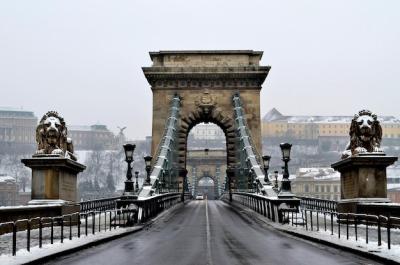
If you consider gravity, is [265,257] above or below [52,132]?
below

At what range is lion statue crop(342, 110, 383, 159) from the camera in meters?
24.9

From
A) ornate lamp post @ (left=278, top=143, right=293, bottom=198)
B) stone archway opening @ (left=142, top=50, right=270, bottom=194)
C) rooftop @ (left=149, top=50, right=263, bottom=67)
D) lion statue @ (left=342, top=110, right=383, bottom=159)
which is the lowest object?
ornate lamp post @ (left=278, top=143, right=293, bottom=198)

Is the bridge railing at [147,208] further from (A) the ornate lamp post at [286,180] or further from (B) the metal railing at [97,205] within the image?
(A) the ornate lamp post at [286,180]

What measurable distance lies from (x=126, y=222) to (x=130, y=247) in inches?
351

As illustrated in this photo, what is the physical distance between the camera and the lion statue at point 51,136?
25156 mm

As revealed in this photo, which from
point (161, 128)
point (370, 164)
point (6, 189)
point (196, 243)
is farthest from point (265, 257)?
point (6, 189)

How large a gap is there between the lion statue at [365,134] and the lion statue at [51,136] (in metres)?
11.1

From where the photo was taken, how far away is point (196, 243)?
1938 cm

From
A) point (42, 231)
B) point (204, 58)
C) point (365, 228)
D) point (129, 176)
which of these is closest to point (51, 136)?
point (42, 231)

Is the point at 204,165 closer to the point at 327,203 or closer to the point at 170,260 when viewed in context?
the point at 327,203

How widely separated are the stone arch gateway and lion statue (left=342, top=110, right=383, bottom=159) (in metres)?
40.5

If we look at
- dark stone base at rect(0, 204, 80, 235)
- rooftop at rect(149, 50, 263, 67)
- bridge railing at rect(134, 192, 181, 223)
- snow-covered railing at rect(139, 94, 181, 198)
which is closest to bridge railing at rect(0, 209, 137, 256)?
dark stone base at rect(0, 204, 80, 235)

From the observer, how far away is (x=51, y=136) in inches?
996

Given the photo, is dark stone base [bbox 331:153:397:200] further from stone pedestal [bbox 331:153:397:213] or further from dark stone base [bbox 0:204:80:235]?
dark stone base [bbox 0:204:80:235]
